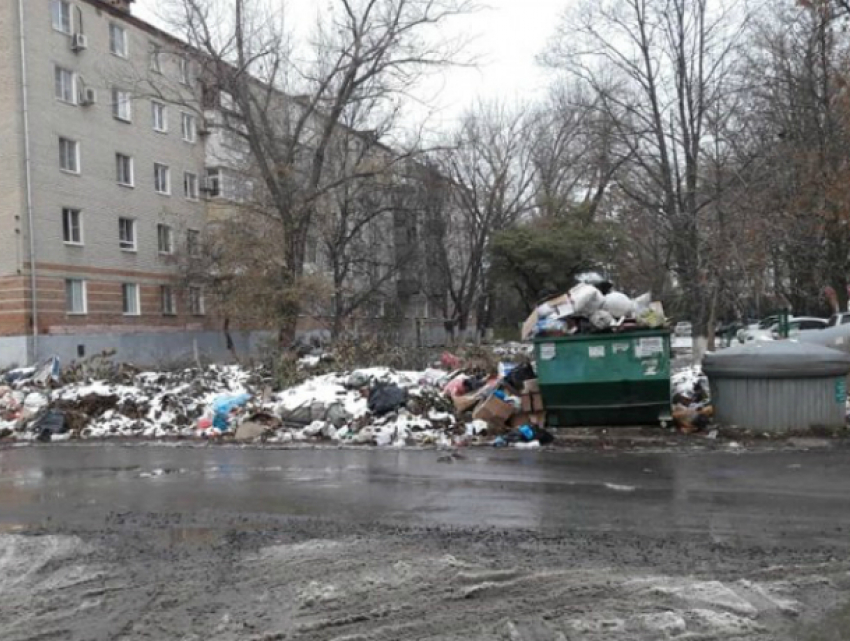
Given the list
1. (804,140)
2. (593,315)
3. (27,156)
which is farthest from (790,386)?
(27,156)

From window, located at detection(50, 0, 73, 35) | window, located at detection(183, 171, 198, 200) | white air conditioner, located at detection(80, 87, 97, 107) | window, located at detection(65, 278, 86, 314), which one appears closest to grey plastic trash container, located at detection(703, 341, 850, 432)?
window, located at detection(65, 278, 86, 314)

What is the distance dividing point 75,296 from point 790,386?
28582mm

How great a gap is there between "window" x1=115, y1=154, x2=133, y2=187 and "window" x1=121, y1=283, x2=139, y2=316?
4529mm

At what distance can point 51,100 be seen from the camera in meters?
30.4

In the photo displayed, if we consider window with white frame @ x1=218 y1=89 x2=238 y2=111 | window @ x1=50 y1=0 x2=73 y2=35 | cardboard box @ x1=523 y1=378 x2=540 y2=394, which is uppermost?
window @ x1=50 y1=0 x2=73 y2=35

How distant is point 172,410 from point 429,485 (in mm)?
7149

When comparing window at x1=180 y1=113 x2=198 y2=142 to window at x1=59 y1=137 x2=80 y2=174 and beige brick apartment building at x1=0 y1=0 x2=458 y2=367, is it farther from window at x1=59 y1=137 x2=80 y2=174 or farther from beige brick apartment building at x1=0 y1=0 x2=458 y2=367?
window at x1=59 y1=137 x2=80 y2=174

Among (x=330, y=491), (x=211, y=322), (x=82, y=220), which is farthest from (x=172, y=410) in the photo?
(x=211, y=322)

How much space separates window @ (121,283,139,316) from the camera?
34.0 m

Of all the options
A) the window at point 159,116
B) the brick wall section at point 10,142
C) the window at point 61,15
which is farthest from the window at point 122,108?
the brick wall section at point 10,142

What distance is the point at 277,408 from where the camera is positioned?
12.9 m

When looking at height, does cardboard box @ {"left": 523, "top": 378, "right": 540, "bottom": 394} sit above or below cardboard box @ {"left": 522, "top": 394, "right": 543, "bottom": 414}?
above

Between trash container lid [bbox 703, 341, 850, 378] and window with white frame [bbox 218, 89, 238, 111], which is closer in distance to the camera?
trash container lid [bbox 703, 341, 850, 378]

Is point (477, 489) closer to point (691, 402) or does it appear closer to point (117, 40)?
point (691, 402)
